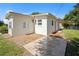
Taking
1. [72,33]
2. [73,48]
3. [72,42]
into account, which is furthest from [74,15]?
[72,42]

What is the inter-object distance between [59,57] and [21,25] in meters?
2.46

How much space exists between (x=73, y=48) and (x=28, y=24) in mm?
2439

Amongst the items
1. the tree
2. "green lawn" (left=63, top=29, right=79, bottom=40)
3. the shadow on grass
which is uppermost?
the tree

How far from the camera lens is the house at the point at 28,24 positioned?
6344mm

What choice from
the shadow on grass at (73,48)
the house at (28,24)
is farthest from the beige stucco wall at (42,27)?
the shadow on grass at (73,48)

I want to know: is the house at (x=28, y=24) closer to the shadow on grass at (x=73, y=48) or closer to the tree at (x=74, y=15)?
the tree at (x=74, y=15)

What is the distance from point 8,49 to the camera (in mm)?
5680

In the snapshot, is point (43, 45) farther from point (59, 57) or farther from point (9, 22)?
point (9, 22)

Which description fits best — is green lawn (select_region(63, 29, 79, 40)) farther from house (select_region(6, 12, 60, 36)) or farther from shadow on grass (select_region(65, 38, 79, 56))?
house (select_region(6, 12, 60, 36))

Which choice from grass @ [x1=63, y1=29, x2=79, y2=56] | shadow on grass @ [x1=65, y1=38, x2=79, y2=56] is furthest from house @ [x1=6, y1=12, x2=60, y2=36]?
shadow on grass @ [x1=65, y1=38, x2=79, y2=56]

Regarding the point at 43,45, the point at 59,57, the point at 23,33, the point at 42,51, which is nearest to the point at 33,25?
the point at 23,33

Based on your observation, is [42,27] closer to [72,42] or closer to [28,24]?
[28,24]

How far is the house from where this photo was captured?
20.8 feet

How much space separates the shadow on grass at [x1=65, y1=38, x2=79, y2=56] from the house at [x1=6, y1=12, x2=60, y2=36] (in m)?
1.00
